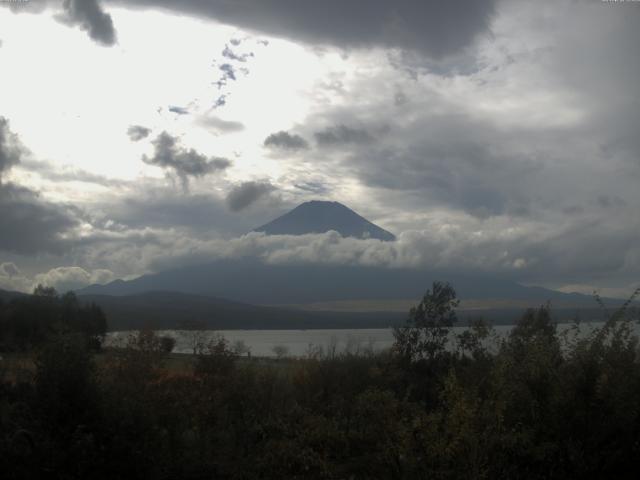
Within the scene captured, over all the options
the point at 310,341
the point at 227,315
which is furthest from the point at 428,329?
the point at 227,315

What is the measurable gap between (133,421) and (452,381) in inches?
167

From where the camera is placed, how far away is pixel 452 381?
29.6 feet

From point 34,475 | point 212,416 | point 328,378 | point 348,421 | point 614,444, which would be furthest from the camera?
point 328,378

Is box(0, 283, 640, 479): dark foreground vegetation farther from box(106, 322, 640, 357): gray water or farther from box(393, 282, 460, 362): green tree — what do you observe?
box(393, 282, 460, 362): green tree

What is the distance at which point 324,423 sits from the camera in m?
12.5

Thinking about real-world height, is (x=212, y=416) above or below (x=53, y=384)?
below

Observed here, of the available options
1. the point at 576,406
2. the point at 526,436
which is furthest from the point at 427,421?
the point at 576,406

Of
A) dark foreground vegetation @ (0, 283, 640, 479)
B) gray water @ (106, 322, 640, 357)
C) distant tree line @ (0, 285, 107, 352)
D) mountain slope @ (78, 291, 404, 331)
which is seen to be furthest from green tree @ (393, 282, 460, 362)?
mountain slope @ (78, 291, 404, 331)

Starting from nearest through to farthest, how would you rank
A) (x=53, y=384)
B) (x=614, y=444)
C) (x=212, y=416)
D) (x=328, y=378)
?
1. (x=53, y=384)
2. (x=614, y=444)
3. (x=212, y=416)
4. (x=328, y=378)

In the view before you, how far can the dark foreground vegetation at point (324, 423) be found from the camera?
8617 mm

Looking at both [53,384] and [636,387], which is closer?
[53,384]

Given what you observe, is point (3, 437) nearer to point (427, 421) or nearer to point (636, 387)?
point (427, 421)

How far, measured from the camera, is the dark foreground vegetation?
28.3ft

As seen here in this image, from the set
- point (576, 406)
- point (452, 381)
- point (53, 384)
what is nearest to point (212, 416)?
point (53, 384)
